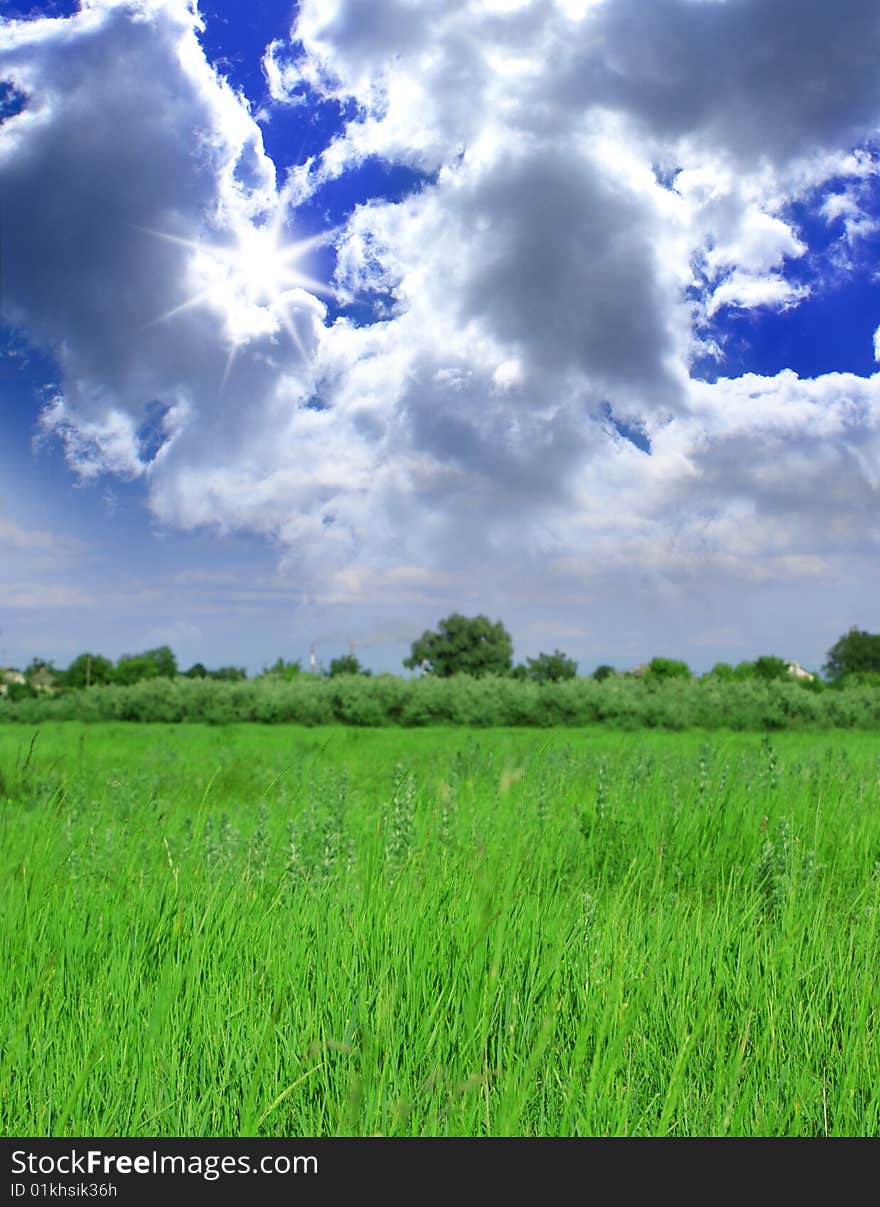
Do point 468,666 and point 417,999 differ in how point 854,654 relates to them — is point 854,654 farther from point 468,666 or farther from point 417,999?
point 417,999

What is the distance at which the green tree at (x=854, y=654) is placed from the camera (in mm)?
78000

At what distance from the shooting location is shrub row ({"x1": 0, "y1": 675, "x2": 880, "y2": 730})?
2964 cm

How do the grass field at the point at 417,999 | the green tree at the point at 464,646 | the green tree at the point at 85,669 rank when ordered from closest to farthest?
the grass field at the point at 417,999, the green tree at the point at 464,646, the green tree at the point at 85,669

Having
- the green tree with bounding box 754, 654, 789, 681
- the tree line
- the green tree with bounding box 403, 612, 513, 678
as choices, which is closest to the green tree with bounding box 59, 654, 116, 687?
the tree line

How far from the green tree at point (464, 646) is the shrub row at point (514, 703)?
28.0 meters

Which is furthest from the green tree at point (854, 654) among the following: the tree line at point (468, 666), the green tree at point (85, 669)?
the green tree at point (85, 669)

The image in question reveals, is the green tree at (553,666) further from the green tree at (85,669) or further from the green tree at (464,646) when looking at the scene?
the green tree at (85,669)

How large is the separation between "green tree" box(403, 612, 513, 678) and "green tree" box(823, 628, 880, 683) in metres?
A: 33.4

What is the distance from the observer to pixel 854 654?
263 feet

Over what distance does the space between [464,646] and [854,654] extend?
131ft

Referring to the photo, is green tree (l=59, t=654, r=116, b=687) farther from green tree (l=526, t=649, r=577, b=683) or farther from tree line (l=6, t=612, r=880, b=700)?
green tree (l=526, t=649, r=577, b=683)

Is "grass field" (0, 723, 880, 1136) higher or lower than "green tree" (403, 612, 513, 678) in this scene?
lower

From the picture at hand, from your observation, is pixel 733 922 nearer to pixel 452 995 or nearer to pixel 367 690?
pixel 452 995

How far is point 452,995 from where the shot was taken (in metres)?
2.72
